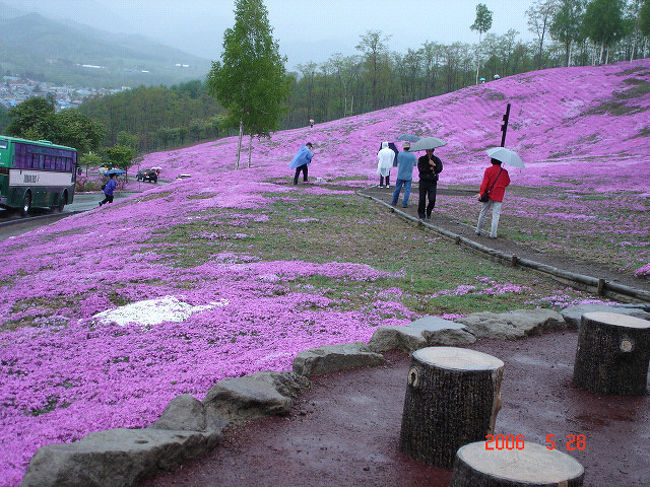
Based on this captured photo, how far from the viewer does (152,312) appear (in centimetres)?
837

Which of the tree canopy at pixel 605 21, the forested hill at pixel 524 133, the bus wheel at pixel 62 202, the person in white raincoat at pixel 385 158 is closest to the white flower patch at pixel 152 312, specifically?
the person in white raincoat at pixel 385 158

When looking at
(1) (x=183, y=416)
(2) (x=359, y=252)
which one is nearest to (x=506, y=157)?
(2) (x=359, y=252)

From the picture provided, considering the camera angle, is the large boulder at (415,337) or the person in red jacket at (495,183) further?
the person in red jacket at (495,183)

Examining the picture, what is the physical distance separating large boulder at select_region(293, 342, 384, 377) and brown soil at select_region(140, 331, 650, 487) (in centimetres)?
11

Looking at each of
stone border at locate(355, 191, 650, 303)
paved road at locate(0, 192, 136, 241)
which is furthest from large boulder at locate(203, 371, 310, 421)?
paved road at locate(0, 192, 136, 241)

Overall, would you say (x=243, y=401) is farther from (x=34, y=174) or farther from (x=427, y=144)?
(x=34, y=174)

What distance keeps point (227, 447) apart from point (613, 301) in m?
7.43

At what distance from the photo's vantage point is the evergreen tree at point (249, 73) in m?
42.8

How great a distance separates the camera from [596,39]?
242 ft

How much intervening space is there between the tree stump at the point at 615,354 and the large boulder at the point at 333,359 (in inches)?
83.6

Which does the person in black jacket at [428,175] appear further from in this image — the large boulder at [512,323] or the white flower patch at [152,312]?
the white flower patch at [152,312]

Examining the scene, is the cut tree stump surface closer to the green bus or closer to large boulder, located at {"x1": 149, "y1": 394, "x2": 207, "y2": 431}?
large boulder, located at {"x1": 149, "y1": 394, "x2": 207, "y2": 431}

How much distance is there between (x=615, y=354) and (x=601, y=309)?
2387 mm

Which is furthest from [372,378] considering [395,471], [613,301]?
[613,301]
